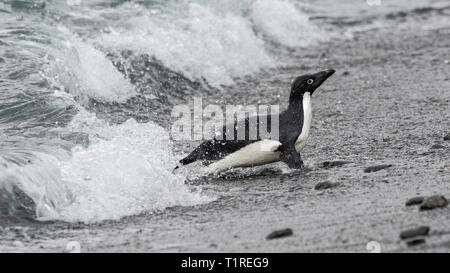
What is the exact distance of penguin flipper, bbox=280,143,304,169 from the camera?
22.6 feet

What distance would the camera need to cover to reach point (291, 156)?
6902mm

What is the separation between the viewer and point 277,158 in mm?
7090

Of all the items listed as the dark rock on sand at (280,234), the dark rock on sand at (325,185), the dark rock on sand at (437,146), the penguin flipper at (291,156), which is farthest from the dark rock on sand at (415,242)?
the dark rock on sand at (437,146)

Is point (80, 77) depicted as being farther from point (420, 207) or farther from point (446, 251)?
point (446, 251)

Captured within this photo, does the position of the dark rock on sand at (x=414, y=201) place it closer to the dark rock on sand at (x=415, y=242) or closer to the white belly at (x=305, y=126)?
the dark rock on sand at (x=415, y=242)

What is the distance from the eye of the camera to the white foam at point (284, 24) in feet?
50.6

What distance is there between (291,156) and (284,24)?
9.56 m

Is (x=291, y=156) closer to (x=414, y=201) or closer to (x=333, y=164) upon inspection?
(x=333, y=164)

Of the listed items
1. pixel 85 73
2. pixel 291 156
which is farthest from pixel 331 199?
pixel 85 73

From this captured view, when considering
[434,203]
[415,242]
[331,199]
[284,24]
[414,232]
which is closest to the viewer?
[415,242]

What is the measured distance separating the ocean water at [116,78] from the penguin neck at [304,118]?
3.67 feet

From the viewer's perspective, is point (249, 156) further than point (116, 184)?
Yes
